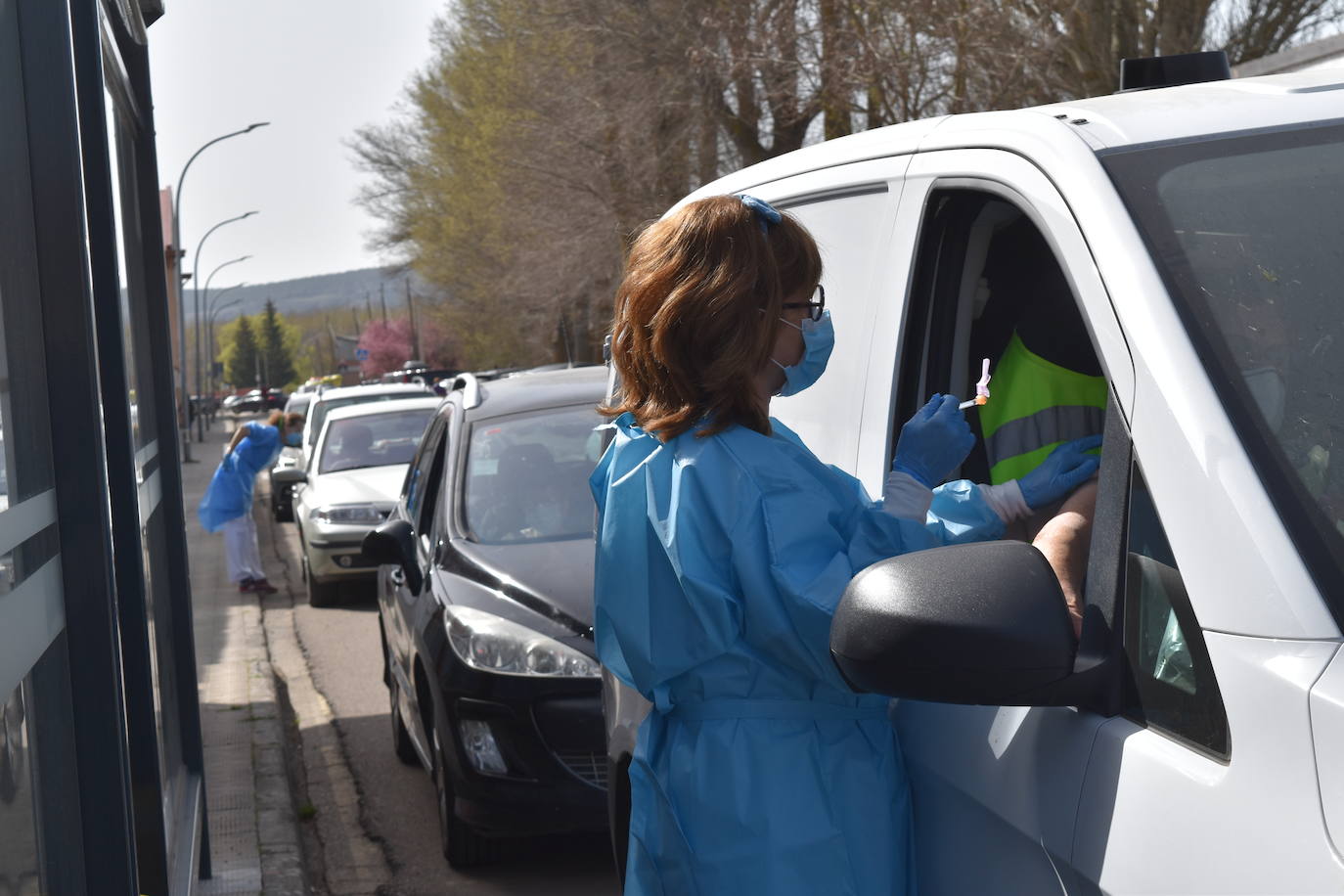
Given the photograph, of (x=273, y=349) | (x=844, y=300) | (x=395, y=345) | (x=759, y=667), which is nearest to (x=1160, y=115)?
(x=844, y=300)

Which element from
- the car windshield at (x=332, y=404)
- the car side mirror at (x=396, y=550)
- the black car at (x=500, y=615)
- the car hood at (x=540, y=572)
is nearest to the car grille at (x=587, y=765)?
the black car at (x=500, y=615)

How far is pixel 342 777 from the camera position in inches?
281

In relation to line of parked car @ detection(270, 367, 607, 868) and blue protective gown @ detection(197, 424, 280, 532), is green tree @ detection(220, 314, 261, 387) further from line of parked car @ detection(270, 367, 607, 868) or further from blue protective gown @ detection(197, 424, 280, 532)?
line of parked car @ detection(270, 367, 607, 868)

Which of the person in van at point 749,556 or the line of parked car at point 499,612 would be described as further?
the line of parked car at point 499,612

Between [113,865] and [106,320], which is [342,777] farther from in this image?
[113,865]

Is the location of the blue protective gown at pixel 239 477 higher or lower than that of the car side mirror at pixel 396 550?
lower

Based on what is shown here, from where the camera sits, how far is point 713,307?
88.4 inches

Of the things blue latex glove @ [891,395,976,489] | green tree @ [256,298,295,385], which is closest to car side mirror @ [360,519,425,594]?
blue latex glove @ [891,395,976,489]

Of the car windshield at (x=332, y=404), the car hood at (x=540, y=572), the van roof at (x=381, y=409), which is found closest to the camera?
the car hood at (x=540, y=572)

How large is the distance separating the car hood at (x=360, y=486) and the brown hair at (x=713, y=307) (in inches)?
406

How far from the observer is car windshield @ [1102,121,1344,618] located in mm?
1541

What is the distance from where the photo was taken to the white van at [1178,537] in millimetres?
1426

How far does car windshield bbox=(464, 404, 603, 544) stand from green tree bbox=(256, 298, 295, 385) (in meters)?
150

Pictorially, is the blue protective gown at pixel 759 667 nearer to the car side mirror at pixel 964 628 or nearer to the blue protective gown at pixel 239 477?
the car side mirror at pixel 964 628
